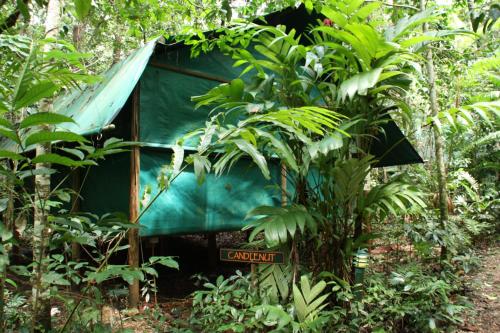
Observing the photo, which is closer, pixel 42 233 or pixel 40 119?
pixel 40 119

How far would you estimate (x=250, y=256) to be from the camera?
2.60m

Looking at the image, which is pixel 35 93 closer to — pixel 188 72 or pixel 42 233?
pixel 42 233

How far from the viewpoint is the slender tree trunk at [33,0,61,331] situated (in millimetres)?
1542

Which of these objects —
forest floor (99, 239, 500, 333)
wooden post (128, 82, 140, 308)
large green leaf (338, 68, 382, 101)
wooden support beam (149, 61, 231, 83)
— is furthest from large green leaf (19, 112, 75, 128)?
wooden support beam (149, 61, 231, 83)

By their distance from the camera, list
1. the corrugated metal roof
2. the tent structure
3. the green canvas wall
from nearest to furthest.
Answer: the corrugated metal roof
the tent structure
the green canvas wall

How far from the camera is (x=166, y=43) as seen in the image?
4195 mm

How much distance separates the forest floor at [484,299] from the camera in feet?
11.1

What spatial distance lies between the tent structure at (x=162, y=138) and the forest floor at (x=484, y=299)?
5.42 ft

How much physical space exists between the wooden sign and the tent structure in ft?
4.09

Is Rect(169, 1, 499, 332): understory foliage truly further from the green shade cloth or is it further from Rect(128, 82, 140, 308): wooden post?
Rect(128, 82, 140, 308): wooden post

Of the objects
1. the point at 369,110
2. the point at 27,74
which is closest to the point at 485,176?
the point at 369,110

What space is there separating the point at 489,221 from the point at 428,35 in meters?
5.35

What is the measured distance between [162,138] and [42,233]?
2.86 metres

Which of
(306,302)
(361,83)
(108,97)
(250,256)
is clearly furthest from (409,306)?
(108,97)
